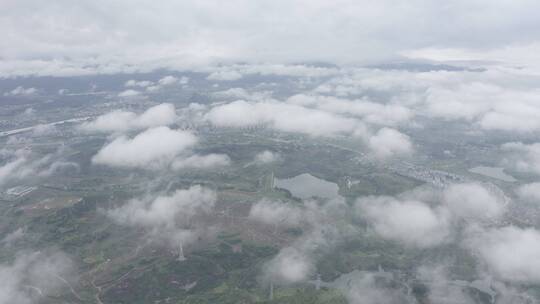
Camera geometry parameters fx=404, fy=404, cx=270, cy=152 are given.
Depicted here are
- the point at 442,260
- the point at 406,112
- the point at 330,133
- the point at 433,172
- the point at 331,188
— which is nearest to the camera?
the point at 442,260

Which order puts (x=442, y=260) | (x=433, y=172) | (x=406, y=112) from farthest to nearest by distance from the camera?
1. (x=406, y=112)
2. (x=433, y=172)
3. (x=442, y=260)

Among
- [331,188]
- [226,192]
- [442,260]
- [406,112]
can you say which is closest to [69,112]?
Result: [226,192]

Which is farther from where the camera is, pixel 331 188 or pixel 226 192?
pixel 331 188

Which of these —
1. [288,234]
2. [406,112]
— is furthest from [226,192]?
[406,112]

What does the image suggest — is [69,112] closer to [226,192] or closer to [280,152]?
[280,152]

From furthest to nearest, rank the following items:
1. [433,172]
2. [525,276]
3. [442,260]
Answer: [433,172] → [442,260] → [525,276]

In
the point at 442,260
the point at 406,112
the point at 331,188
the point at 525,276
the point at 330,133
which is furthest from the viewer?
the point at 406,112

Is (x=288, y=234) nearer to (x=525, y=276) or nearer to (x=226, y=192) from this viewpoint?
(x=226, y=192)

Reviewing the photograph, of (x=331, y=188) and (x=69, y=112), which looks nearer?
(x=331, y=188)
